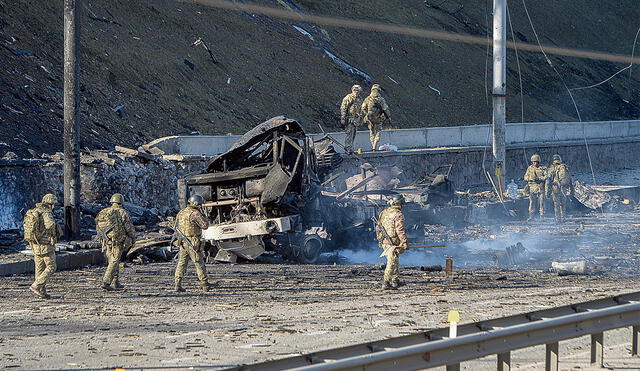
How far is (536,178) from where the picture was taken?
104 feet

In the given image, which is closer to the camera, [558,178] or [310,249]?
[310,249]

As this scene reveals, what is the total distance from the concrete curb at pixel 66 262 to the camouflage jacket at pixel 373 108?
→ 12.4 meters

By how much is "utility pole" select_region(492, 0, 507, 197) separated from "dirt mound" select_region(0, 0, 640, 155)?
921 cm

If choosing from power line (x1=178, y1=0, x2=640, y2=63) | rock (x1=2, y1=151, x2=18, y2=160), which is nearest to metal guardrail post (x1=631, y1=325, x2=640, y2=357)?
rock (x1=2, y1=151, x2=18, y2=160)

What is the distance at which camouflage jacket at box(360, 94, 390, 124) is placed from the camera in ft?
105

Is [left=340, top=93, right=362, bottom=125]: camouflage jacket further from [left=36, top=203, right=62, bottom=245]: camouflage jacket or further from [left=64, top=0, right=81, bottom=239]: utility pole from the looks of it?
[left=36, top=203, right=62, bottom=245]: camouflage jacket

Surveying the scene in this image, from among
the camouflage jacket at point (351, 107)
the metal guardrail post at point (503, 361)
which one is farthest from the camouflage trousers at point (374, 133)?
the metal guardrail post at point (503, 361)

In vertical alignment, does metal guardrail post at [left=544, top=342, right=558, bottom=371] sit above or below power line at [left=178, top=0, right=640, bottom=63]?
below

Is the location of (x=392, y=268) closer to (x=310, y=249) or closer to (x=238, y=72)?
(x=310, y=249)

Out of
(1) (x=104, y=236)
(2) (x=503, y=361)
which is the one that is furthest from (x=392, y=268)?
(2) (x=503, y=361)

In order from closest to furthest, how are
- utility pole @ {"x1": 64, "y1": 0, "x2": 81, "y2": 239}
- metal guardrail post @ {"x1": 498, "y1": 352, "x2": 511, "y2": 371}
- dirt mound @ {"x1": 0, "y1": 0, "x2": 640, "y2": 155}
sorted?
metal guardrail post @ {"x1": 498, "y1": 352, "x2": 511, "y2": 371}, utility pole @ {"x1": 64, "y1": 0, "x2": 81, "y2": 239}, dirt mound @ {"x1": 0, "y1": 0, "x2": 640, "y2": 155}

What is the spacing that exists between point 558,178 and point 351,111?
6.13 meters

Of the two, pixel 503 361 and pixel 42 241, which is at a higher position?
pixel 42 241

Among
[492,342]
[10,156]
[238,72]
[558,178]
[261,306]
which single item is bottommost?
[261,306]
